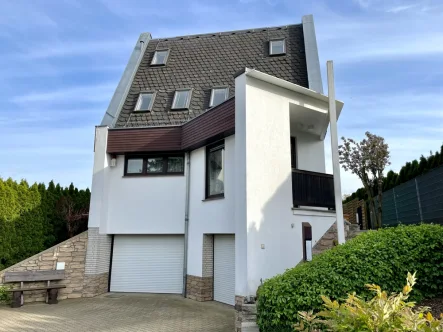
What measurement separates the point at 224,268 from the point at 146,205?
3.65 metres

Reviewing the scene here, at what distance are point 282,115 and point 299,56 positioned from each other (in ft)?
16.8

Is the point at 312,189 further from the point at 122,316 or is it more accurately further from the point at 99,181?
the point at 99,181

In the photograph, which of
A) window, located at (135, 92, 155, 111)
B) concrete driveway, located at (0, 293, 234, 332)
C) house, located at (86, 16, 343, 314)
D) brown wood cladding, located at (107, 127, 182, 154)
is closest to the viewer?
concrete driveway, located at (0, 293, 234, 332)

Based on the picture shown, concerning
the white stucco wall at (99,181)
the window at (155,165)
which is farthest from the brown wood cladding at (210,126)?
the white stucco wall at (99,181)

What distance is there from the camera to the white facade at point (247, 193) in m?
7.44

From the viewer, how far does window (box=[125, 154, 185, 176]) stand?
11.1m

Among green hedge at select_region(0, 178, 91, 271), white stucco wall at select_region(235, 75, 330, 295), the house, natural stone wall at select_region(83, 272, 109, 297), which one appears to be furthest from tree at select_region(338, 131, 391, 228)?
green hedge at select_region(0, 178, 91, 271)

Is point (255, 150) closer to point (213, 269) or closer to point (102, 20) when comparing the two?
point (213, 269)

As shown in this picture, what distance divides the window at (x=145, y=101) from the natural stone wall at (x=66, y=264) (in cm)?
508

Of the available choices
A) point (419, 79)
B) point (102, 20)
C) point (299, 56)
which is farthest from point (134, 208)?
point (419, 79)

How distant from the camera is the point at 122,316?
7.74 metres

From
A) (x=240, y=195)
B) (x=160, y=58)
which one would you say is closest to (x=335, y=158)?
(x=240, y=195)

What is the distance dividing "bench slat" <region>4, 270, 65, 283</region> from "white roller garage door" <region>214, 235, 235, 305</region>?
16.3 feet

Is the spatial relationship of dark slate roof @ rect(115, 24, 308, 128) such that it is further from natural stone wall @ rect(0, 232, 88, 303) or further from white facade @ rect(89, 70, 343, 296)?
natural stone wall @ rect(0, 232, 88, 303)
